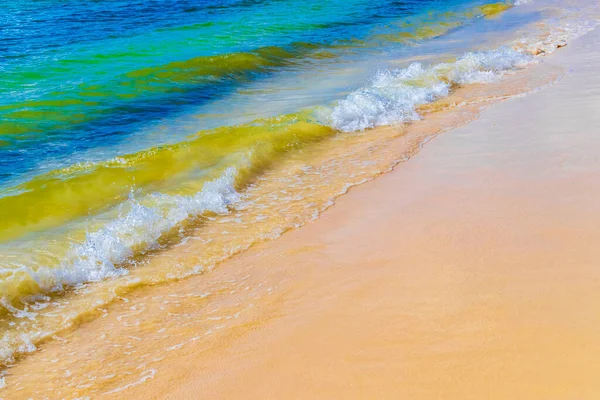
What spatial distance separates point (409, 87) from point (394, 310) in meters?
7.20

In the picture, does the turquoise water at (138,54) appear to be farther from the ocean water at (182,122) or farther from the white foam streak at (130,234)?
the white foam streak at (130,234)

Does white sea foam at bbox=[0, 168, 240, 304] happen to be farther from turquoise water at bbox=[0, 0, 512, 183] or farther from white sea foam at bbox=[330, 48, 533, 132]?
white sea foam at bbox=[330, 48, 533, 132]

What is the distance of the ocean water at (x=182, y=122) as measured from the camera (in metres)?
5.38

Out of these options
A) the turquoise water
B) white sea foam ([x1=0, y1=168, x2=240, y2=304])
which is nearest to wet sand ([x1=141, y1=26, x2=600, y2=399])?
white sea foam ([x1=0, y1=168, x2=240, y2=304])

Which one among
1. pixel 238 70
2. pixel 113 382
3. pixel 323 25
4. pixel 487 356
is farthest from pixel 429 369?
pixel 323 25

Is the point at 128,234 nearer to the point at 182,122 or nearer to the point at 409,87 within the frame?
the point at 182,122

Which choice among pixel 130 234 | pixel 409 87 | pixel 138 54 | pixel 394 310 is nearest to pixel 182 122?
pixel 409 87

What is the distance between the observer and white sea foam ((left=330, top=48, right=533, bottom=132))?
30.1 ft

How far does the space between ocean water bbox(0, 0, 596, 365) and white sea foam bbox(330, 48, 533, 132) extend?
0.03m

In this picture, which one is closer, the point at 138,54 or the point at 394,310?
the point at 394,310

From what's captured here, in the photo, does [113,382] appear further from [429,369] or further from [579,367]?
[579,367]

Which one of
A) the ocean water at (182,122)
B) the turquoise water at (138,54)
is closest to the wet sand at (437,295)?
the ocean water at (182,122)

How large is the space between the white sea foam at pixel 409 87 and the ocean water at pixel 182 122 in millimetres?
35

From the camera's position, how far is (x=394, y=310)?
3.91 m
